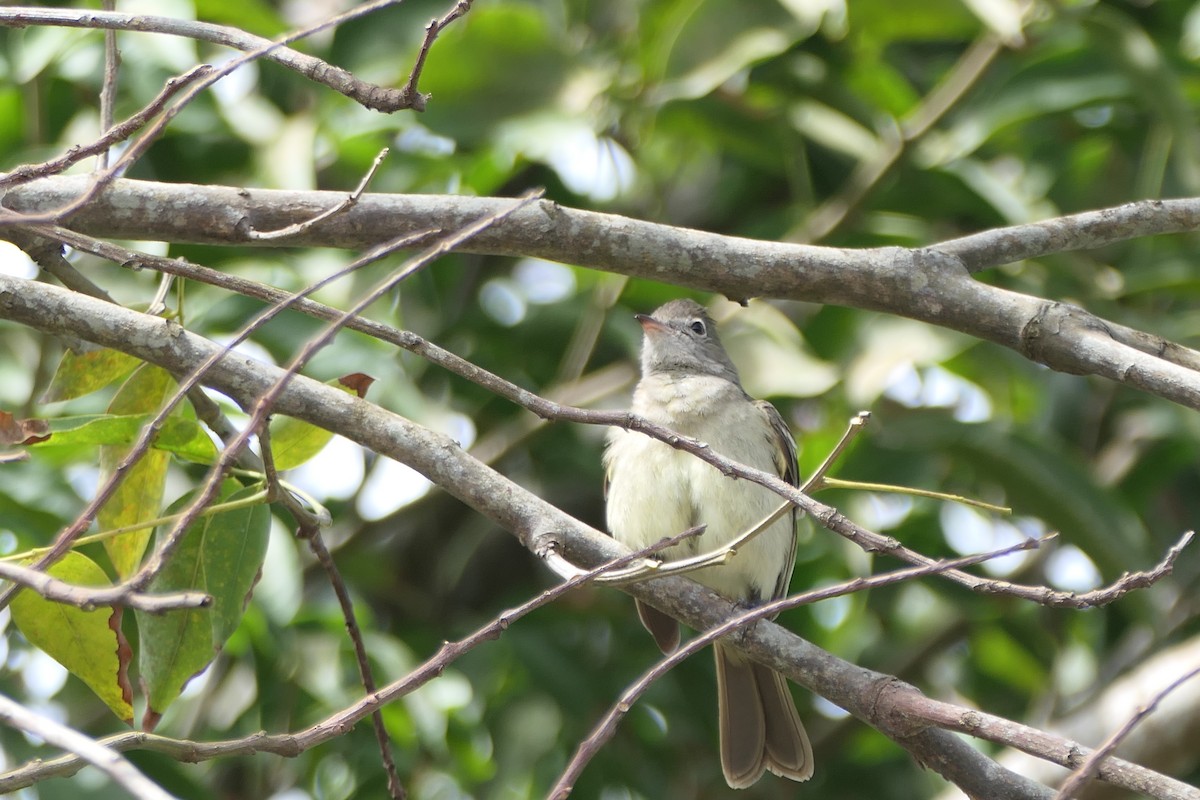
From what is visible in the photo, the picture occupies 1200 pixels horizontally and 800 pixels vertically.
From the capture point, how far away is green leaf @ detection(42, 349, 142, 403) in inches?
124

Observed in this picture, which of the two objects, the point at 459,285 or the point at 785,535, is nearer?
the point at 785,535

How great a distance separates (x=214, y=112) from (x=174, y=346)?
2.44m

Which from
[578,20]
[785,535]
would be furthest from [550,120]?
[785,535]

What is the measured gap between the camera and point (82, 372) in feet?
10.4

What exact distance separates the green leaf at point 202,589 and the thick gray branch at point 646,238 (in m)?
0.61

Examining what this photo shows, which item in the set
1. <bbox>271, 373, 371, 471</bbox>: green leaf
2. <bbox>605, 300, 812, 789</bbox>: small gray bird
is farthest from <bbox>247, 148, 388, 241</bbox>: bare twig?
<bbox>605, 300, 812, 789</bbox>: small gray bird

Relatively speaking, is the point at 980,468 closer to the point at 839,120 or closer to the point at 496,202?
the point at 839,120

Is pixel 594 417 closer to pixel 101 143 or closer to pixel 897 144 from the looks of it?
pixel 101 143

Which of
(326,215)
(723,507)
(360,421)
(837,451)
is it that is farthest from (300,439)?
(723,507)

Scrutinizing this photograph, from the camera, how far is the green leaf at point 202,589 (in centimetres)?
284

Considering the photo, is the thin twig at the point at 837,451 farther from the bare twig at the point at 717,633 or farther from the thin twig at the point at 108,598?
the thin twig at the point at 108,598

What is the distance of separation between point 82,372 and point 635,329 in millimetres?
Result: 2595

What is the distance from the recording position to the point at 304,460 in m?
3.02

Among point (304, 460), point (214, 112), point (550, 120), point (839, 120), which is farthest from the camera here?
point (839, 120)
